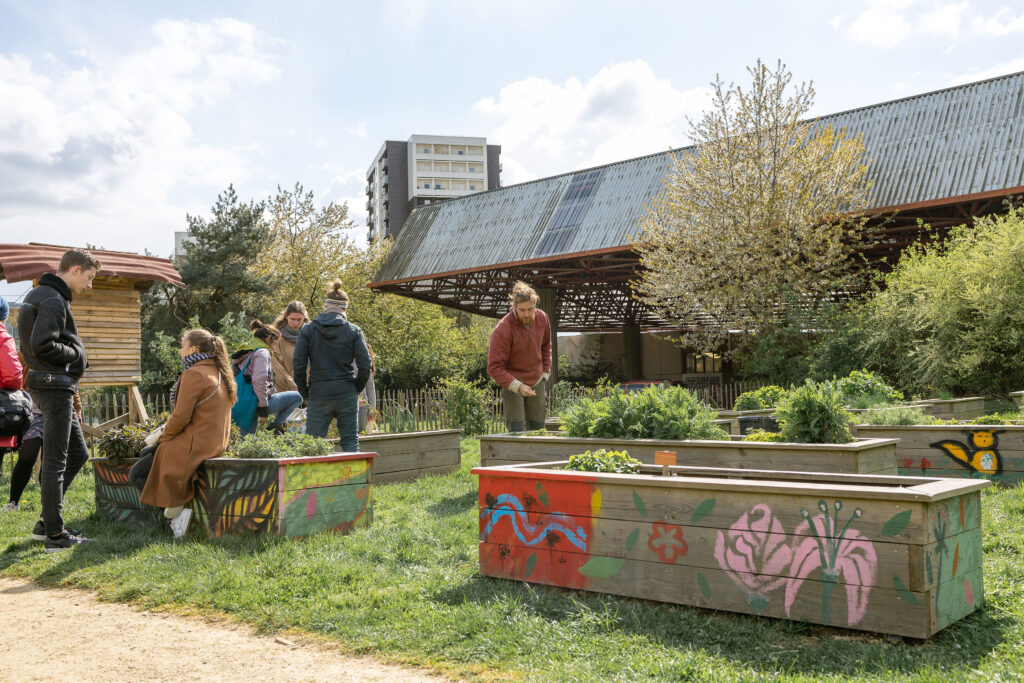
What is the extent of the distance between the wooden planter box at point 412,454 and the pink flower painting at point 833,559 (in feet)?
17.2

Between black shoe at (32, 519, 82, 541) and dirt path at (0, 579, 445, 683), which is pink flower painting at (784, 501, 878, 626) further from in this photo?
black shoe at (32, 519, 82, 541)

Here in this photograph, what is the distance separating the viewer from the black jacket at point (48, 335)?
561 cm

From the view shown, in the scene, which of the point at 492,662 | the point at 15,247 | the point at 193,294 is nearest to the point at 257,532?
the point at 492,662

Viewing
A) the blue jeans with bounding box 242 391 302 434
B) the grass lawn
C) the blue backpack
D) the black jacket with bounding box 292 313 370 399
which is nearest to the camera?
the grass lawn

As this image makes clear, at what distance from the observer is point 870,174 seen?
798 inches

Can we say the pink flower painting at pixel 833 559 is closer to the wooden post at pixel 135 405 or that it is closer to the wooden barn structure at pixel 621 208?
the wooden post at pixel 135 405

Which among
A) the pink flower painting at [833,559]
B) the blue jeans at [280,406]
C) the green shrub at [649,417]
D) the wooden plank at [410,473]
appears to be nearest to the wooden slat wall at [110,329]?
the blue jeans at [280,406]

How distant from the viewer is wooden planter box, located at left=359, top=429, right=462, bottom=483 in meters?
8.20

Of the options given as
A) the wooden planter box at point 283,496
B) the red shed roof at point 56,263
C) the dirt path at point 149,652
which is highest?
the red shed roof at point 56,263

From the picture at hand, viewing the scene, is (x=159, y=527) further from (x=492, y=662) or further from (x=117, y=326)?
(x=117, y=326)

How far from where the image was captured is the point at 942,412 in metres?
9.88

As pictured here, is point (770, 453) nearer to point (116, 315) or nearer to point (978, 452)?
point (978, 452)

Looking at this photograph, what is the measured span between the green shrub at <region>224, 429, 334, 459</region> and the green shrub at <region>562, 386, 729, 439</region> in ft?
6.83

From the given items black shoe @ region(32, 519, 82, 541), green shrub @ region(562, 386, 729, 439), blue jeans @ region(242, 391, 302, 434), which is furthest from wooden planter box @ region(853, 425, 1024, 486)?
black shoe @ region(32, 519, 82, 541)
